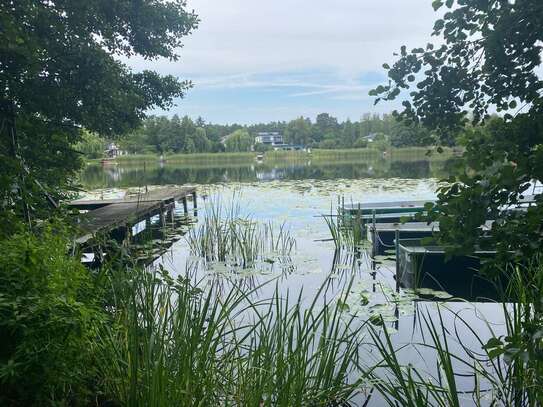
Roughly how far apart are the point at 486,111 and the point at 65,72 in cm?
507

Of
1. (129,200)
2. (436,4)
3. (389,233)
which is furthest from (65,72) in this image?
(129,200)

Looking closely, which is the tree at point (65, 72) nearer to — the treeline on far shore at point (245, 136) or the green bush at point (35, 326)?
the green bush at point (35, 326)

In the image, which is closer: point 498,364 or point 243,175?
point 498,364

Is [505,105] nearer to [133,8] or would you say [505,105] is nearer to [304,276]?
[304,276]

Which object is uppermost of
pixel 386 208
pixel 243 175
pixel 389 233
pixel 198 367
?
pixel 243 175

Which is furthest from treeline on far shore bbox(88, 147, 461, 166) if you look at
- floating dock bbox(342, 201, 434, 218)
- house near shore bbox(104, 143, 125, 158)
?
floating dock bbox(342, 201, 434, 218)

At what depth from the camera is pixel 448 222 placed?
56.2 inches

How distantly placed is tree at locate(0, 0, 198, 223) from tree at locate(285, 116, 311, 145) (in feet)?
246

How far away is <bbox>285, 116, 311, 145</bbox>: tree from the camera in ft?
271

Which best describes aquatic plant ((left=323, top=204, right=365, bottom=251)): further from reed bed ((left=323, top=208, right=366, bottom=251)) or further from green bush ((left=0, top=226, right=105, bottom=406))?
green bush ((left=0, top=226, right=105, bottom=406))

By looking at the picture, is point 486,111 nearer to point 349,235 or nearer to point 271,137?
point 349,235

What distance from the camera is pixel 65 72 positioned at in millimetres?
5430

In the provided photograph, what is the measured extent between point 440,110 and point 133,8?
20.7 ft

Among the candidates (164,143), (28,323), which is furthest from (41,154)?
(164,143)
